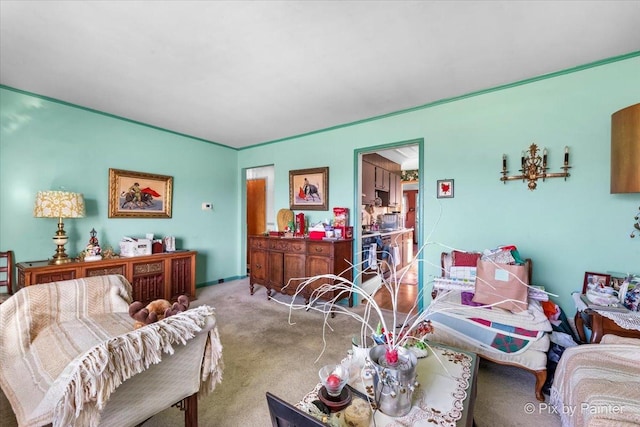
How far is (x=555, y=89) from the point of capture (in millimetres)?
2381

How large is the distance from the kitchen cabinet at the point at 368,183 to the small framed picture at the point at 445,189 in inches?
54.2

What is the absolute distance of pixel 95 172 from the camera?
329 centimetres

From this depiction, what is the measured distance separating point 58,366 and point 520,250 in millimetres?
3530

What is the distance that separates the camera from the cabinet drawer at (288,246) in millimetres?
3518

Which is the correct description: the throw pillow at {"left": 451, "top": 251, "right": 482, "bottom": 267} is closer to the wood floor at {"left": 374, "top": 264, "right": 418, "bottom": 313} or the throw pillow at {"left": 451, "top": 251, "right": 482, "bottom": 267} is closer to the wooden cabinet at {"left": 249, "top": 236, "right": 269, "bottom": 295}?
the wood floor at {"left": 374, "top": 264, "right": 418, "bottom": 313}

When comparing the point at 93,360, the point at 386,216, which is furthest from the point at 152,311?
the point at 386,216

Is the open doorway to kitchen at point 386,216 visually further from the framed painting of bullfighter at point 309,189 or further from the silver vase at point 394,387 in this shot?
the silver vase at point 394,387

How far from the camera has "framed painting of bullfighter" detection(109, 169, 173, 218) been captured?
3453 millimetres

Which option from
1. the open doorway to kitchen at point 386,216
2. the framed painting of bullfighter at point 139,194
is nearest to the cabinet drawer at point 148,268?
the framed painting of bullfighter at point 139,194

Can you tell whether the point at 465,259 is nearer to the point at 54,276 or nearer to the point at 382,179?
the point at 382,179

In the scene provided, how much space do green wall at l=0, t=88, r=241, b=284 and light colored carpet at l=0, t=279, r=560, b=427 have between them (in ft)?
5.70

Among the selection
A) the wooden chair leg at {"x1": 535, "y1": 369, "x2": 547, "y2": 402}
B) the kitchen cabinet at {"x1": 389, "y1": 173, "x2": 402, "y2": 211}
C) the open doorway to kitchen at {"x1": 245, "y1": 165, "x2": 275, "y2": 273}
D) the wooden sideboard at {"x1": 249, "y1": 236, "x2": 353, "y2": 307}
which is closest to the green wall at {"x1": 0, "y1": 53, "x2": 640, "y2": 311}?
the wooden sideboard at {"x1": 249, "y1": 236, "x2": 353, "y2": 307}

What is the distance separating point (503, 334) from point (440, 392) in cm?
105

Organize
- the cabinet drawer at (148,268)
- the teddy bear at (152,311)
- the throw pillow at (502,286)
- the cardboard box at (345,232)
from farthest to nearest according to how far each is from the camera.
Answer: the cardboard box at (345,232)
the cabinet drawer at (148,268)
the throw pillow at (502,286)
the teddy bear at (152,311)
